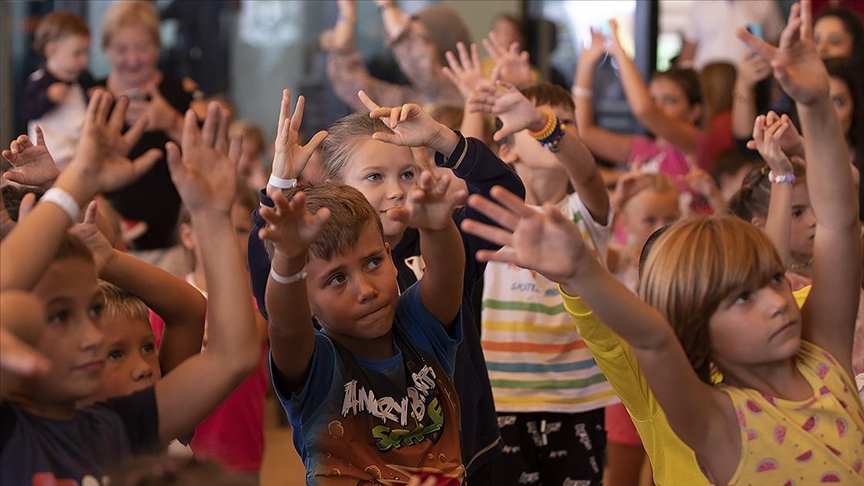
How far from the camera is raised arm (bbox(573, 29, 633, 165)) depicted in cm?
404

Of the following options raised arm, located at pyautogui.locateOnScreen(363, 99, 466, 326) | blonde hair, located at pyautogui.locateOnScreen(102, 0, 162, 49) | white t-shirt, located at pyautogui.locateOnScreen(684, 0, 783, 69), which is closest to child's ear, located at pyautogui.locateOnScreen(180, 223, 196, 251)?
raised arm, located at pyautogui.locateOnScreen(363, 99, 466, 326)

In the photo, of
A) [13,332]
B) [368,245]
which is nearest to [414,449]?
[368,245]

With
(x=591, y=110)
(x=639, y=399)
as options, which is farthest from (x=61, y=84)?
(x=639, y=399)

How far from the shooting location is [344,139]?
245 centimetres

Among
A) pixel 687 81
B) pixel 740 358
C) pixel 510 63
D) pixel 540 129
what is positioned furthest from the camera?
pixel 687 81

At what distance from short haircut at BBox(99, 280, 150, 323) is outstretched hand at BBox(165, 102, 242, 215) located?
1.47 feet

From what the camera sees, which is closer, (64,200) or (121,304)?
(64,200)

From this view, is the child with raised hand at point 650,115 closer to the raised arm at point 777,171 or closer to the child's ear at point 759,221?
the child's ear at point 759,221

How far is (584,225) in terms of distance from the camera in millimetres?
2824

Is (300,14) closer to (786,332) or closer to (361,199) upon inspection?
(361,199)

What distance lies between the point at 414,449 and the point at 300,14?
497 cm

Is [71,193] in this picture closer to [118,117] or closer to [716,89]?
[118,117]

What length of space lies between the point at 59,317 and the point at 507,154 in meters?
1.73

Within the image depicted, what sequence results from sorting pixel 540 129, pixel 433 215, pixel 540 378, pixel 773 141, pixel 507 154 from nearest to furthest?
pixel 433 215 → pixel 773 141 → pixel 540 129 → pixel 540 378 → pixel 507 154
